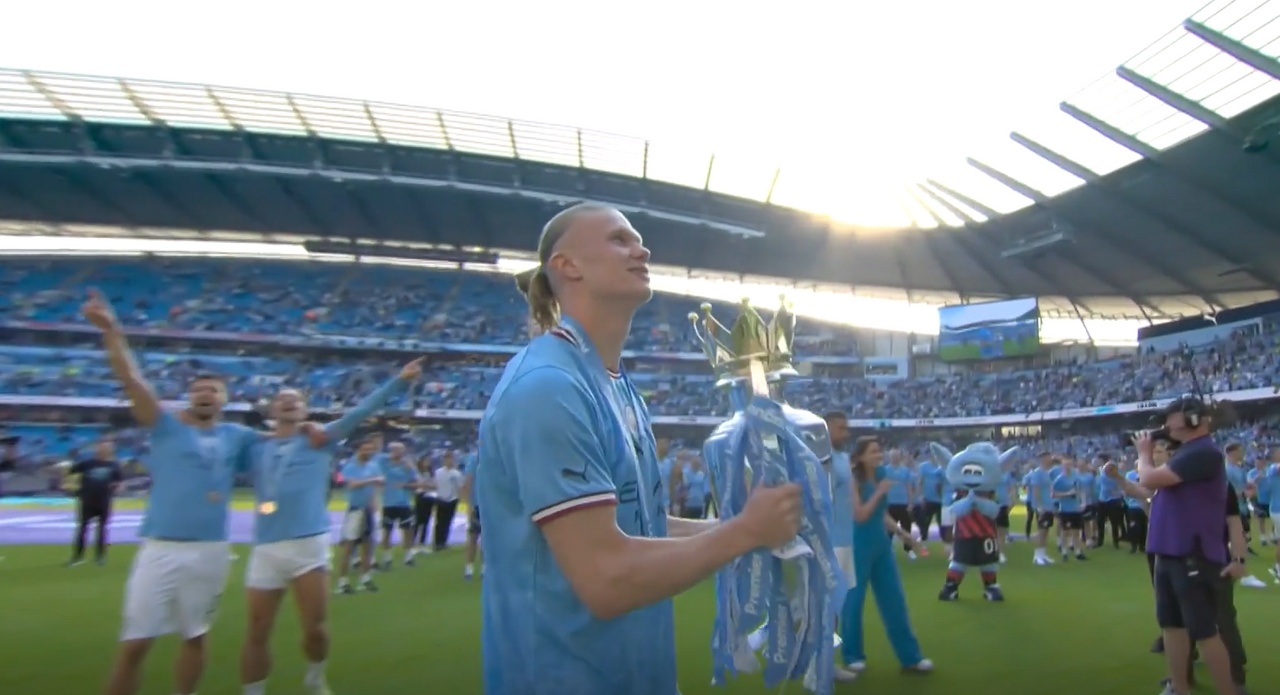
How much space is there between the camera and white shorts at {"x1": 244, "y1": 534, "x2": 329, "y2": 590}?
5.18 metres

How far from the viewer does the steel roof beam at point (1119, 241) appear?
1253 inches

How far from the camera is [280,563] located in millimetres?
5215

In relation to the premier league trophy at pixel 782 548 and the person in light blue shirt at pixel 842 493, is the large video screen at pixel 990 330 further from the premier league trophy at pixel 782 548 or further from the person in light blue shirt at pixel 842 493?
the premier league trophy at pixel 782 548

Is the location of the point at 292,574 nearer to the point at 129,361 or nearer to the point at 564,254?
the point at 129,361

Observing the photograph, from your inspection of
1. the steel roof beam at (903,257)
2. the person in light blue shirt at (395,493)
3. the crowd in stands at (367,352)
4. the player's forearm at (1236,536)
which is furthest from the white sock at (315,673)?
the crowd in stands at (367,352)

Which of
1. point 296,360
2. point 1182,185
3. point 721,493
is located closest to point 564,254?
point 721,493

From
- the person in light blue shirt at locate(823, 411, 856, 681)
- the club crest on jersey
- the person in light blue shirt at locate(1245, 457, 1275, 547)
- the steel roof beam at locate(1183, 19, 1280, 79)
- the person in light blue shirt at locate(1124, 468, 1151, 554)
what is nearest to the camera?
the club crest on jersey

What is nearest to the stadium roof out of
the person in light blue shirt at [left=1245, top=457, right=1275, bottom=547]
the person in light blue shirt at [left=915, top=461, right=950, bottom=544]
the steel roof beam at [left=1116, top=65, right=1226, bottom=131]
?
the steel roof beam at [left=1116, top=65, right=1226, bottom=131]

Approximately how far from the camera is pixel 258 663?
16.7 ft

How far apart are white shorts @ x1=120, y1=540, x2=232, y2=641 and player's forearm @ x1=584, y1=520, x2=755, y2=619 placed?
3.76 m

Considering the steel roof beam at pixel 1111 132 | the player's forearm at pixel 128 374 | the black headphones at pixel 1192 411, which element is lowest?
the black headphones at pixel 1192 411

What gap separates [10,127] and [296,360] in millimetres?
16644

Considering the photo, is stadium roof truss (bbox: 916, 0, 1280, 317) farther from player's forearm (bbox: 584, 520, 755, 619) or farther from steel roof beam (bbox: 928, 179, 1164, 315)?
player's forearm (bbox: 584, 520, 755, 619)

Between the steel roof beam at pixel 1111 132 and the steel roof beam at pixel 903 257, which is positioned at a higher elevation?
the steel roof beam at pixel 1111 132
